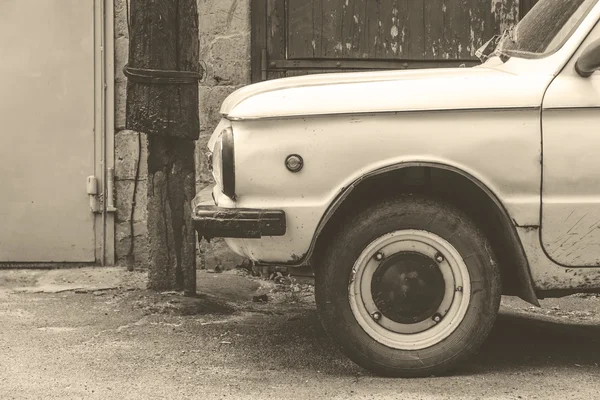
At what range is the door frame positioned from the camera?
26.9ft

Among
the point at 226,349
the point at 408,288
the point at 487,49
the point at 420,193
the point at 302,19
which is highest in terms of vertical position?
the point at 302,19

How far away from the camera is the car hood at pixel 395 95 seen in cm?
484

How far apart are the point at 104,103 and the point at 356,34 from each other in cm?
200

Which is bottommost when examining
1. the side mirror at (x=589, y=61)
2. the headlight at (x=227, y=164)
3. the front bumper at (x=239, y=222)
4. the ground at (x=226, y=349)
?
the ground at (x=226, y=349)

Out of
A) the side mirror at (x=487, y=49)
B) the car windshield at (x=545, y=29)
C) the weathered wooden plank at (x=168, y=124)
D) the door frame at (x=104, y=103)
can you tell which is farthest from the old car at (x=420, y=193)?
the door frame at (x=104, y=103)

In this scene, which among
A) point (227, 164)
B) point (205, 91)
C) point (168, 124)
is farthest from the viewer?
point (205, 91)

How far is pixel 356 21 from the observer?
327 inches

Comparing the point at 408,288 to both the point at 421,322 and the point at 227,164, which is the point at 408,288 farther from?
the point at 227,164

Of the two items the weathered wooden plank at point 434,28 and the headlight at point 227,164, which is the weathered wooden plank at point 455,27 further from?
the headlight at point 227,164

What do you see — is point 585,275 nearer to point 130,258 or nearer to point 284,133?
point 284,133

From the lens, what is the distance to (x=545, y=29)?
5.34 m

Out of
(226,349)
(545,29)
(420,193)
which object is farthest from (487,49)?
(226,349)

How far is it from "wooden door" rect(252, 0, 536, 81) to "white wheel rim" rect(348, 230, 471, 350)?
11.7ft

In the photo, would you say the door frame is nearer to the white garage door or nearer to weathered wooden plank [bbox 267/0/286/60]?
the white garage door
